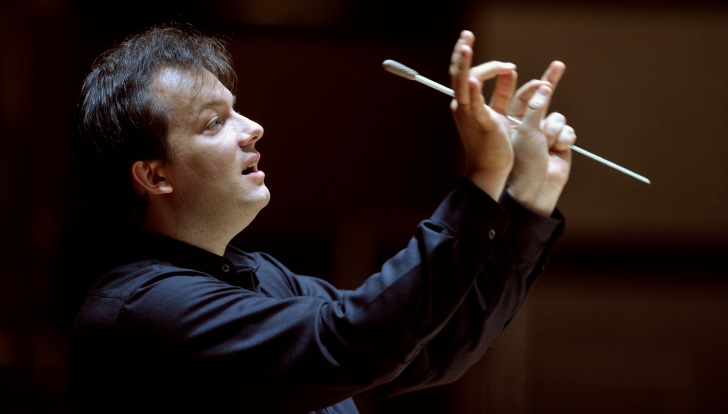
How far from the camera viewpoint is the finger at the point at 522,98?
109cm

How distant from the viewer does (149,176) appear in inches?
51.3

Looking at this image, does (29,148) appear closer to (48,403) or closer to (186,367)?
(48,403)

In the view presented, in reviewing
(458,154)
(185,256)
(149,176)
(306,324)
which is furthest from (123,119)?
(458,154)

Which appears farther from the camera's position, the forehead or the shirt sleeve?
the forehead

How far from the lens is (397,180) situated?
9.52 ft

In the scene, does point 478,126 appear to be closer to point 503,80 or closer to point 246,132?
point 503,80

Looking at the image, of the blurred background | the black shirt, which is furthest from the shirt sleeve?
the blurred background

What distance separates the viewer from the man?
3.21 ft

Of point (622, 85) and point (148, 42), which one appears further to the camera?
point (622, 85)

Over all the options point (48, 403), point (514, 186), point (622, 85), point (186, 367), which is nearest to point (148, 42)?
point (186, 367)

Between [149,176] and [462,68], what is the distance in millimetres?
572

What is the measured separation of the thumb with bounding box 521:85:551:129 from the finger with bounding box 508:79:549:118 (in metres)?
0.06

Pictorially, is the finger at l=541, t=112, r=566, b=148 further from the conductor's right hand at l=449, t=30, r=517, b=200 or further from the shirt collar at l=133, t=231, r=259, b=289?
the shirt collar at l=133, t=231, r=259, b=289

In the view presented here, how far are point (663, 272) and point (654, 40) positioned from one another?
0.77 meters
